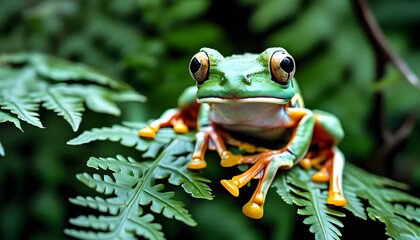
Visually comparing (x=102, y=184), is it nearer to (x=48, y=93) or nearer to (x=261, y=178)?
(x=261, y=178)

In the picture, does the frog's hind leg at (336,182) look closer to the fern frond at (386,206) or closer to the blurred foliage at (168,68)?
the fern frond at (386,206)

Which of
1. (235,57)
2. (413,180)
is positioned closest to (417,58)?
(413,180)

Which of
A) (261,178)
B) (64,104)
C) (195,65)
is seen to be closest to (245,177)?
(261,178)

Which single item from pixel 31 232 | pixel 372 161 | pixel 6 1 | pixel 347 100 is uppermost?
pixel 6 1

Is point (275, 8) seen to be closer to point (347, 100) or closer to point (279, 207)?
point (347, 100)

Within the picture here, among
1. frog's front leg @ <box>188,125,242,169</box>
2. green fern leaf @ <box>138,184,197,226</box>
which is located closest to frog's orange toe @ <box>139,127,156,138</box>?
frog's front leg @ <box>188,125,242,169</box>

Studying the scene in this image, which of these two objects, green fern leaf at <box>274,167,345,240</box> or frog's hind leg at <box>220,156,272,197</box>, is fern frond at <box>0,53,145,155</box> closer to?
frog's hind leg at <box>220,156,272,197</box>
